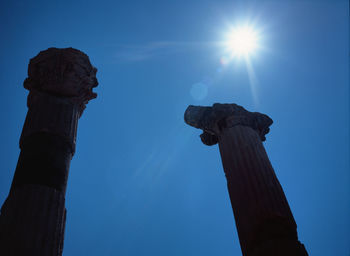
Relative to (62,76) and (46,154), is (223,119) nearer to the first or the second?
(62,76)

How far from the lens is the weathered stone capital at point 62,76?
8344 millimetres

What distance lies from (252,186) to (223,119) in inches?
116

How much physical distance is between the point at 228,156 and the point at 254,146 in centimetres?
76

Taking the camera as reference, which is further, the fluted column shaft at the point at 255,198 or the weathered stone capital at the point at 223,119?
the weathered stone capital at the point at 223,119

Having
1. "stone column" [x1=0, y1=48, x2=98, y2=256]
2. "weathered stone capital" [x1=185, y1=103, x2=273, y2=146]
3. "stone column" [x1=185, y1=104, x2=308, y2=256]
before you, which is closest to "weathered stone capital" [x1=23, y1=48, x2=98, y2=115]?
"stone column" [x1=0, y1=48, x2=98, y2=256]

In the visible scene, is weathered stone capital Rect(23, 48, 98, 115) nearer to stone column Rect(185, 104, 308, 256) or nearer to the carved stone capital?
the carved stone capital

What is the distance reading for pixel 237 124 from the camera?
9.41 m

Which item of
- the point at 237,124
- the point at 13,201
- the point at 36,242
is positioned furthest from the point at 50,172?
the point at 237,124

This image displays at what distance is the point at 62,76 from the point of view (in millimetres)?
8516

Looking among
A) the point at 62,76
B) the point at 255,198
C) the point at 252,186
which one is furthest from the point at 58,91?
the point at 255,198

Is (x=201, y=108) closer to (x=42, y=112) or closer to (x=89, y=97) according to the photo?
(x=89, y=97)

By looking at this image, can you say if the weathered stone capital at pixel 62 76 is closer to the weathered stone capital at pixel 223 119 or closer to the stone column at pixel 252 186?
the weathered stone capital at pixel 223 119

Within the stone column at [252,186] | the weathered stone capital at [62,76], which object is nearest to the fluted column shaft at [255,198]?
the stone column at [252,186]

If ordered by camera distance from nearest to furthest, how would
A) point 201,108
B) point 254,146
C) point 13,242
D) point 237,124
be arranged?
point 13,242 < point 254,146 < point 237,124 < point 201,108
